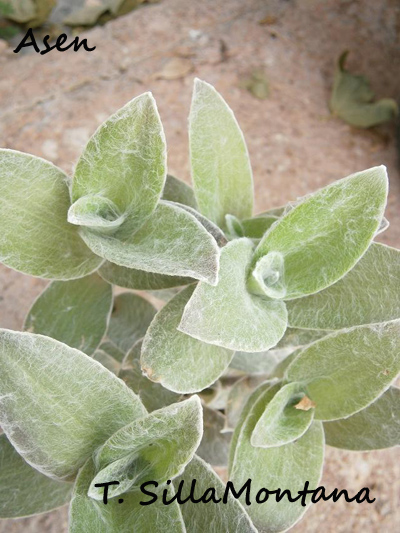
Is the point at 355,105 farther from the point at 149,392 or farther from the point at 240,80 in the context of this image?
the point at 149,392

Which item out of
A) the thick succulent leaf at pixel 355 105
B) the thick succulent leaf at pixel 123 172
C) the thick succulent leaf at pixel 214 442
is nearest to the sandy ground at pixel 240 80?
the thick succulent leaf at pixel 355 105

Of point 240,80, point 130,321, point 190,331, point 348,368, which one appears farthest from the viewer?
point 240,80

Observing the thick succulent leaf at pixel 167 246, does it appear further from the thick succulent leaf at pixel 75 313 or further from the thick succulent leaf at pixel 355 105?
the thick succulent leaf at pixel 355 105

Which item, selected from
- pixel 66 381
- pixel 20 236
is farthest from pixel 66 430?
pixel 20 236

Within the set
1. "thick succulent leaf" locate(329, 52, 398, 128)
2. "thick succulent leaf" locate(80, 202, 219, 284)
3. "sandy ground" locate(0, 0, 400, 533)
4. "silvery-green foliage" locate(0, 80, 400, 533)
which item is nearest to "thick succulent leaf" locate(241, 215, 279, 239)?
"silvery-green foliage" locate(0, 80, 400, 533)

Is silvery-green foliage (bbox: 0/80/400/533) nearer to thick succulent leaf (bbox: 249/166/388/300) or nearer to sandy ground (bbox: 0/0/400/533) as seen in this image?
thick succulent leaf (bbox: 249/166/388/300)

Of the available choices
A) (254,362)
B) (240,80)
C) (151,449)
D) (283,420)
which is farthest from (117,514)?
(240,80)
